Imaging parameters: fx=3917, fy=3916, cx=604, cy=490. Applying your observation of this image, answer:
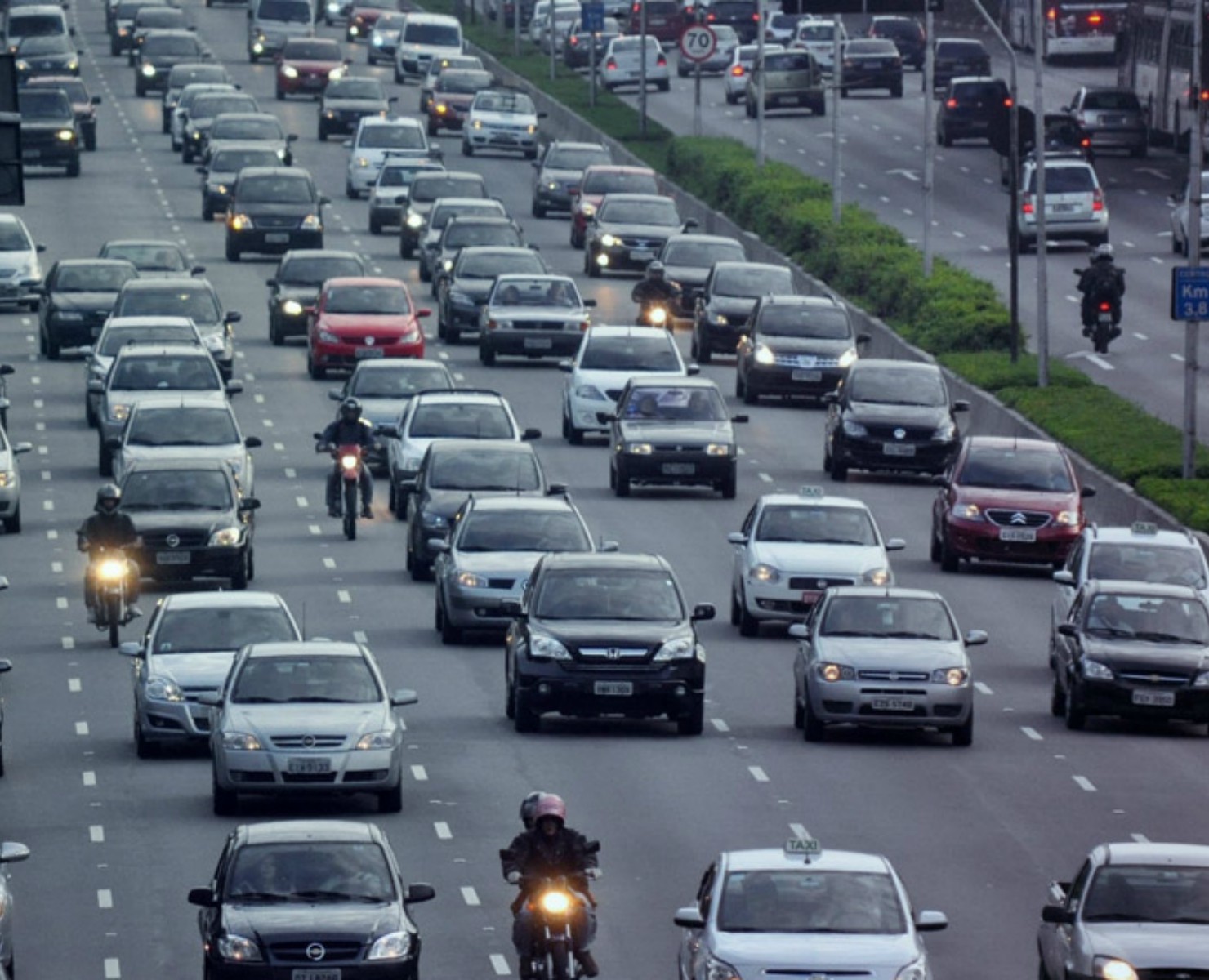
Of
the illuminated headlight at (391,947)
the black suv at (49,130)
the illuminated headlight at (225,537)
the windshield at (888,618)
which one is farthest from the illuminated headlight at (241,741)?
the black suv at (49,130)

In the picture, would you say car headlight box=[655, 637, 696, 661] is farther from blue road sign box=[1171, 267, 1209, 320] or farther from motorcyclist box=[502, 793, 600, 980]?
blue road sign box=[1171, 267, 1209, 320]

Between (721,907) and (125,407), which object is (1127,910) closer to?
(721,907)

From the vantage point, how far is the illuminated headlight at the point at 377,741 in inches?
1169

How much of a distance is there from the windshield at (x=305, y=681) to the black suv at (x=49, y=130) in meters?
53.4

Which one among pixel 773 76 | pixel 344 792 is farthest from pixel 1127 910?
pixel 773 76

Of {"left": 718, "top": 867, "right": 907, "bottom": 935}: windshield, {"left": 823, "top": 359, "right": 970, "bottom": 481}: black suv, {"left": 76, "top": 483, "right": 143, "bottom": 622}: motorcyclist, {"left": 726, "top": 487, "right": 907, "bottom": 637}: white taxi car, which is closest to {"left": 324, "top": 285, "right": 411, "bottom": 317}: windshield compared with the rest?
{"left": 823, "top": 359, "right": 970, "bottom": 481}: black suv

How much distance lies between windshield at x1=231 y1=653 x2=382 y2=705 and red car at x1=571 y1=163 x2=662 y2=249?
45084 mm

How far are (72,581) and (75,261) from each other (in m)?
18.3

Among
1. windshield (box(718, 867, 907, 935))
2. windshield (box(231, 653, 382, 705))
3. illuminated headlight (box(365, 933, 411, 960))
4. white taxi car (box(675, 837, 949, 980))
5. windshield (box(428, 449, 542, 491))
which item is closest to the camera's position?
white taxi car (box(675, 837, 949, 980))

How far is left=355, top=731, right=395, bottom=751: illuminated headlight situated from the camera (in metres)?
29.7

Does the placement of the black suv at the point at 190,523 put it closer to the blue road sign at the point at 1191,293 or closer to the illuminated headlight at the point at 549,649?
the illuminated headlight at the point at 549,649

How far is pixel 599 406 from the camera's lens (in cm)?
5284

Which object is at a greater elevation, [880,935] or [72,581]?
[880,935]

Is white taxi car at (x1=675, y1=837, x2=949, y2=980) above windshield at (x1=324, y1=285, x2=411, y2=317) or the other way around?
above
